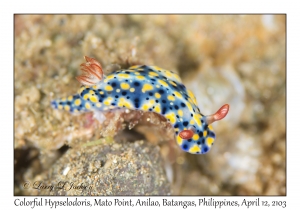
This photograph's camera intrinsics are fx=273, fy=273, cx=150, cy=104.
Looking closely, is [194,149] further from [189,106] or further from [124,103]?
[124,103]

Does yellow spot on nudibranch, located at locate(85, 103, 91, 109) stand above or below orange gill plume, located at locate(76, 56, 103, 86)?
below

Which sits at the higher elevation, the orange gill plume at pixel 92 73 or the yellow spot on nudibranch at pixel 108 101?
the orange gill plume at pixel 92 73

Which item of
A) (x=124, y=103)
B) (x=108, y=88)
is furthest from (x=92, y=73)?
(x=124, y=103)

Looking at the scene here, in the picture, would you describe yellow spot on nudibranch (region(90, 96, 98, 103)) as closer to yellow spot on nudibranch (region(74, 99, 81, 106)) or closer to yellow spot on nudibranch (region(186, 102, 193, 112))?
yellow spot on nudibranch (region(74, 99, 81, 106))

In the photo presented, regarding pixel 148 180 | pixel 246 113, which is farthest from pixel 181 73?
pixel 148 180

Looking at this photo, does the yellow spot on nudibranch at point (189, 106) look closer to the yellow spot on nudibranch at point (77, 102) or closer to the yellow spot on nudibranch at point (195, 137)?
the yellow spot on nudibranch at point (195, 137)

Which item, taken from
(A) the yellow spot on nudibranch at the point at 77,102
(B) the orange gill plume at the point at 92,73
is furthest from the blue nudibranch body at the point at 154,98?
(A) the yellow spot on nudibranch at the point at 77,102

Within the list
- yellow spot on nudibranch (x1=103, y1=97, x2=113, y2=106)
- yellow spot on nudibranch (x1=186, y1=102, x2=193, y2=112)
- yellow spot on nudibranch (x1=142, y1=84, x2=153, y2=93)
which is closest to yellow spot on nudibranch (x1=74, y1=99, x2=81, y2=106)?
yellow spot on nudibranch (x1=103, y1=97, x2=113, y2=106)
